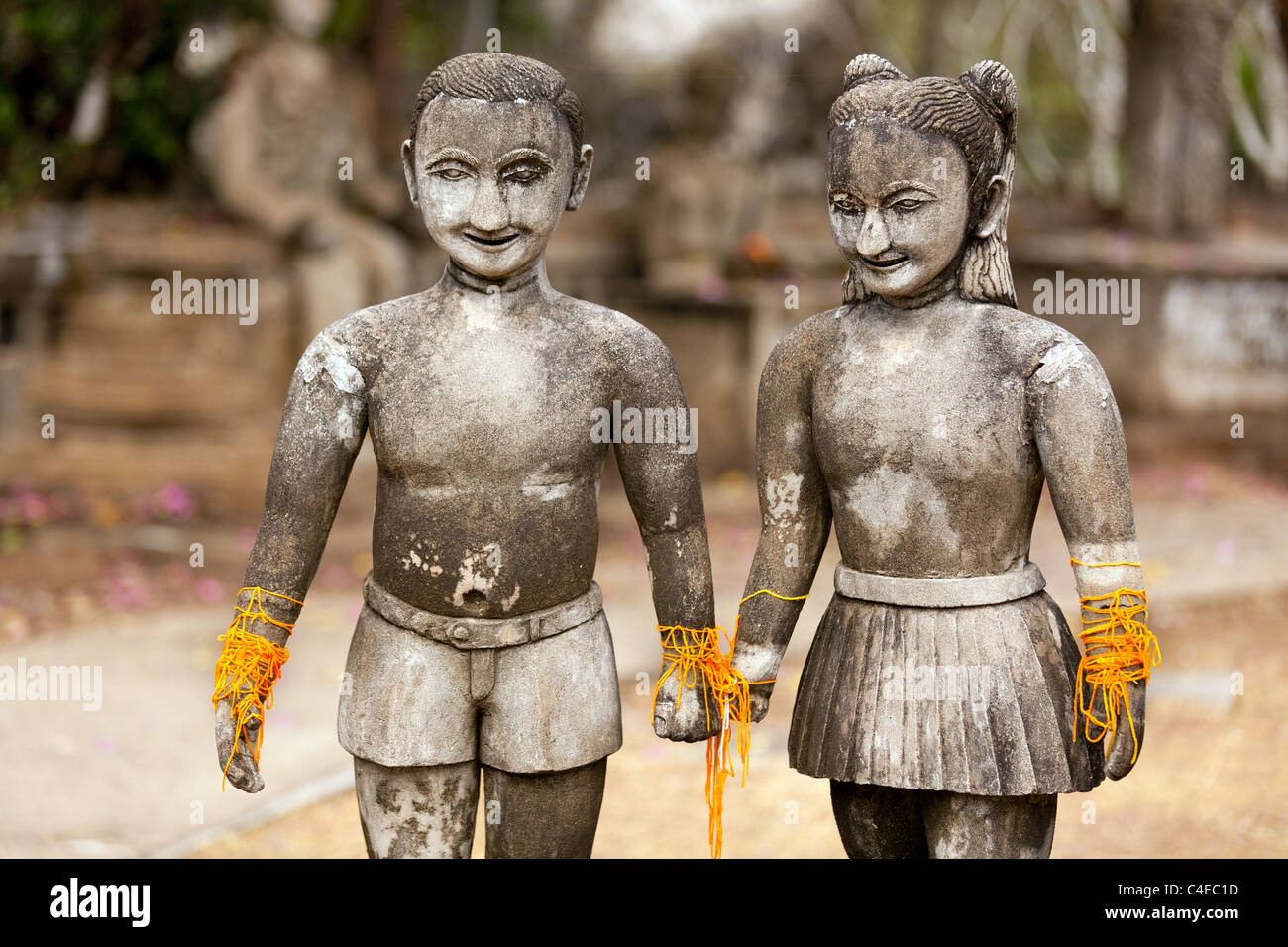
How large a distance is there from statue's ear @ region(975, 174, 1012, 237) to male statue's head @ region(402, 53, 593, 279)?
956mm

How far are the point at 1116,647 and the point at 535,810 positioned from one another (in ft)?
4.42

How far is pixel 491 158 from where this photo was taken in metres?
3.15

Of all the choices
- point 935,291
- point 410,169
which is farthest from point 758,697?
point 410,169

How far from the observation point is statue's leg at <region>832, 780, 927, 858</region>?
132 inches

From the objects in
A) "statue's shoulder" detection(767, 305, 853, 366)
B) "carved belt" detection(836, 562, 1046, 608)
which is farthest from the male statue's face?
"carved belt" detection(836, 562, 1046, 608)

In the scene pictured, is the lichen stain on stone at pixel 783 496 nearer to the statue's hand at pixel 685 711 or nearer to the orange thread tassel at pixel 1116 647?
the statue's hand at pixel 685 711

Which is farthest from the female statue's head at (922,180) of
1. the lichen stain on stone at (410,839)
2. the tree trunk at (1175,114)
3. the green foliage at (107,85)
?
the tree trunk at (1175,114)

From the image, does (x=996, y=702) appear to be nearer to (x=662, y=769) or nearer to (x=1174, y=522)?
(x=662, y=769)

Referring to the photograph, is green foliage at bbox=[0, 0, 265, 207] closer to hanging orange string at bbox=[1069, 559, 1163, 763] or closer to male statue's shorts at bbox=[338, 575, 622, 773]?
male statue's shorts at bbox=[338, 575, 622, 773]

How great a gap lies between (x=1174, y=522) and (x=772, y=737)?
4959mm

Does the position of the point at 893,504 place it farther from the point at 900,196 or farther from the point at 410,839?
the point at 410,839

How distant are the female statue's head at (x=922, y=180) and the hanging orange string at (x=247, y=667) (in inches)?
61.4

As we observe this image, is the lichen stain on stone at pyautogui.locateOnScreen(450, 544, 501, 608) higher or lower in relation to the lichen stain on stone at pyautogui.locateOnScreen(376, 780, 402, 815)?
higher

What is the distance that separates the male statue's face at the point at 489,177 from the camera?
10.3 feet
